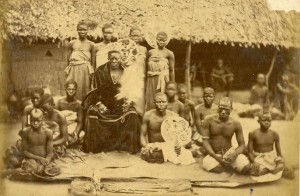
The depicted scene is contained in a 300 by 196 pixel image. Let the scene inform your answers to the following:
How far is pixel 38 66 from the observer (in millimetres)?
3307

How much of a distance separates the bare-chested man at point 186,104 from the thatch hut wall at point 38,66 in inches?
30.8

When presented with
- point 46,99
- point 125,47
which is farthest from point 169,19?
point 46,99

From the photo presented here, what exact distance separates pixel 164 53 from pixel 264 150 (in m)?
0.95

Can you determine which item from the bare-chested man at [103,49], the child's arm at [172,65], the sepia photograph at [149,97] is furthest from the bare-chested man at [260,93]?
the bare-chested man at [103,49]

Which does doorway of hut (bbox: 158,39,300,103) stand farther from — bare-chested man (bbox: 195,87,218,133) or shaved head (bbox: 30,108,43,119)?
shaved head (bbox: 30,108,43,119)

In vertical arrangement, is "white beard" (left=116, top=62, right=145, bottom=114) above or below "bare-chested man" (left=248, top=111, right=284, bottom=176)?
above

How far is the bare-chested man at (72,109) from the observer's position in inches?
131

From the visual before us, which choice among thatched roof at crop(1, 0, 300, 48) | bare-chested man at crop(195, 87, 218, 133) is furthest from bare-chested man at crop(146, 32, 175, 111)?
bare-chested man at crop(195, 87, 218, 133)

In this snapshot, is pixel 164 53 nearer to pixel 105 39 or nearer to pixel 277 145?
pixel 105 39

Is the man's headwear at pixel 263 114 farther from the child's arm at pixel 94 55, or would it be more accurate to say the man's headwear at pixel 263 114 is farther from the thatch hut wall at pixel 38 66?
the thatch hut wall at pixel 38 66

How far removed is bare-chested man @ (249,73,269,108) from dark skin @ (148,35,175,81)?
556 millimetres

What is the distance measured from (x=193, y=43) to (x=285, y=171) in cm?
107

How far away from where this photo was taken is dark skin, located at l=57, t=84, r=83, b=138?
3.33 metres

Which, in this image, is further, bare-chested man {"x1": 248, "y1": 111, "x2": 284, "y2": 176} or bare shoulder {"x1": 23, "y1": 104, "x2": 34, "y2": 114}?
bare-chested man {"x1": 248, "y1": 111, "x2": 284, "y2": 176}
